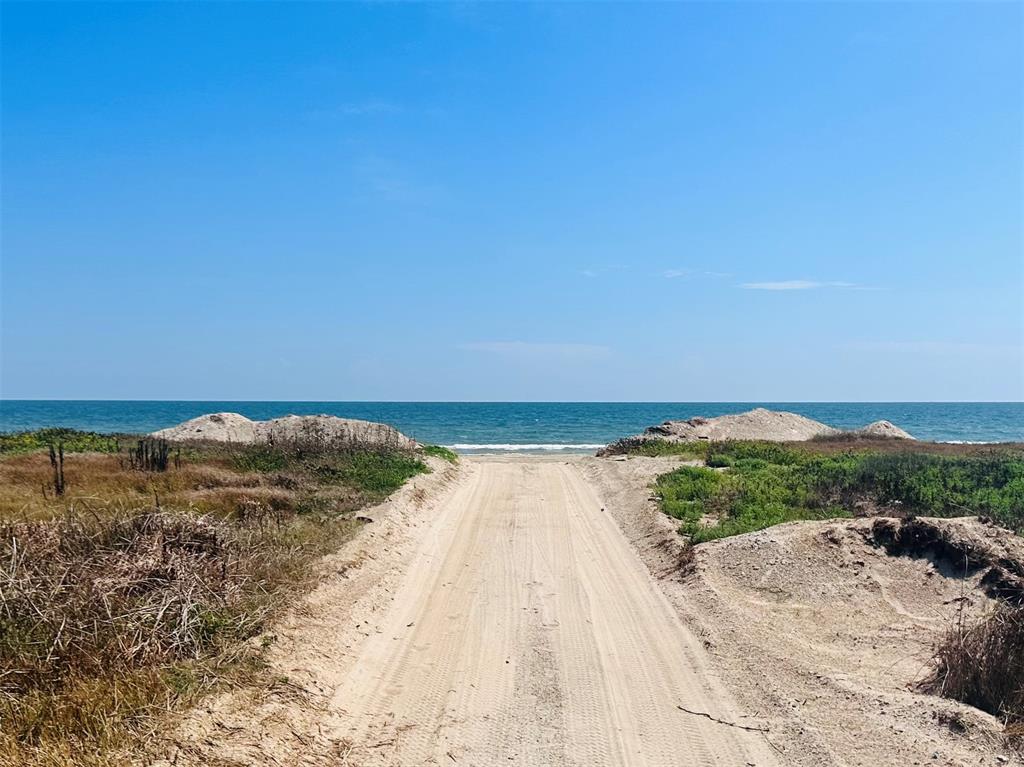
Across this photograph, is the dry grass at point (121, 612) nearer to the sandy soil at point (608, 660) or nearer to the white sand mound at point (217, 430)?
the sandy soil at point (608, 660)

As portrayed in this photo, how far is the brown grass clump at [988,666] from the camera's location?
7262 mm

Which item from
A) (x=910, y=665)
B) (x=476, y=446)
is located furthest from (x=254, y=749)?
(x=476, y=446)

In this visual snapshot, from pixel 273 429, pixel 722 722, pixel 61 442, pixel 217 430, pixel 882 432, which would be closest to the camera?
pixel 722 722

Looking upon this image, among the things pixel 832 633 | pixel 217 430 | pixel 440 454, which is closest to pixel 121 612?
pixel 832 633

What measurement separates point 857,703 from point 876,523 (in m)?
6.51

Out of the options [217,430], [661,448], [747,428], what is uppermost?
[747,428]

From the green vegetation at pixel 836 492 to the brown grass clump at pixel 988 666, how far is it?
609 cm

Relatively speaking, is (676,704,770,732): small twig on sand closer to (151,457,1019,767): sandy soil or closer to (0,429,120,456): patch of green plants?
(151,457,1019,767): sandy soil

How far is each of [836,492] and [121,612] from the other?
16.5m

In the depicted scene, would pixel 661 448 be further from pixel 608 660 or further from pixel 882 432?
pixel 608 660

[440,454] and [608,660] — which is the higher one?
[440,454]

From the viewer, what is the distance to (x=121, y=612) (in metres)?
7.39

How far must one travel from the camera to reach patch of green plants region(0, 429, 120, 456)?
26.5 m

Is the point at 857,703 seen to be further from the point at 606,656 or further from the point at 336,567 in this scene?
the point at 336,567
